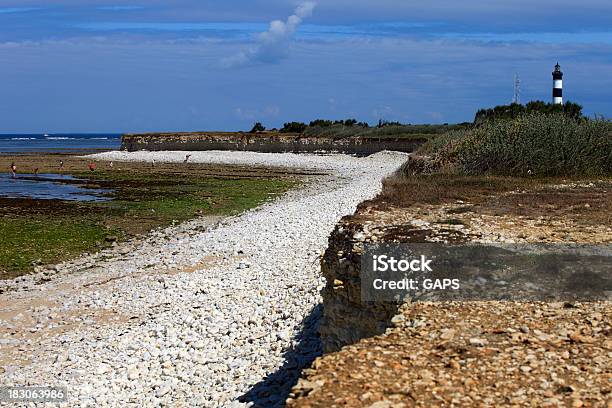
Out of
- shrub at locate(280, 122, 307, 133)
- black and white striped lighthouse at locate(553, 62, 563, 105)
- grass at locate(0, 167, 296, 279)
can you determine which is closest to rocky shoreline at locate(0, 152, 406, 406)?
grass at locate(0, 167, 296, 279)

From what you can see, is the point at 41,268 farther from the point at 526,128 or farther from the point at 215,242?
the point at 526,128

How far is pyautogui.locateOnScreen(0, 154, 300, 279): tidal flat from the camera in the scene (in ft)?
58.7

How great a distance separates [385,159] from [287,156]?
10605 mm

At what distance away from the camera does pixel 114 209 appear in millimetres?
25281

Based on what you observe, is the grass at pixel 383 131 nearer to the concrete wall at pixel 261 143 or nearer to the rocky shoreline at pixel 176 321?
the concrete wall at pixel 261 143

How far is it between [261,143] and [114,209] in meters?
43.5

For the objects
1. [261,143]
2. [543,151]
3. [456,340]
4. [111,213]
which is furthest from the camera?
[261,143]

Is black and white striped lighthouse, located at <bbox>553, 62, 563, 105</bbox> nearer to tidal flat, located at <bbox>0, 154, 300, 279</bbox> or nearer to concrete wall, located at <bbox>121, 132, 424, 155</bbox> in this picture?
tidal flat, located at <bbox>0, 154, 300, 279</bbox>

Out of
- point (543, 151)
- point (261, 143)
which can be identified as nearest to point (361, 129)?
point (261, 143)

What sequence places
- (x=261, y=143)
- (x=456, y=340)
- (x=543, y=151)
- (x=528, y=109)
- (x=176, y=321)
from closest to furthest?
1. (x=456, y=340)
2. (x=176, y=321)
3. (x=543, y=151)
4. (x=528, y=109)
5. (x=261, y=143)

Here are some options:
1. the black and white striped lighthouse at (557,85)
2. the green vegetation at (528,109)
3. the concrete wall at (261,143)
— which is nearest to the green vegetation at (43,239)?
the green vegetation at (528,109)

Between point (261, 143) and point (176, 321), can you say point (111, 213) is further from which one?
point (261, 143)

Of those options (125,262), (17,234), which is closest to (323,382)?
(125,262)

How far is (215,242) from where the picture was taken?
1741 cm
